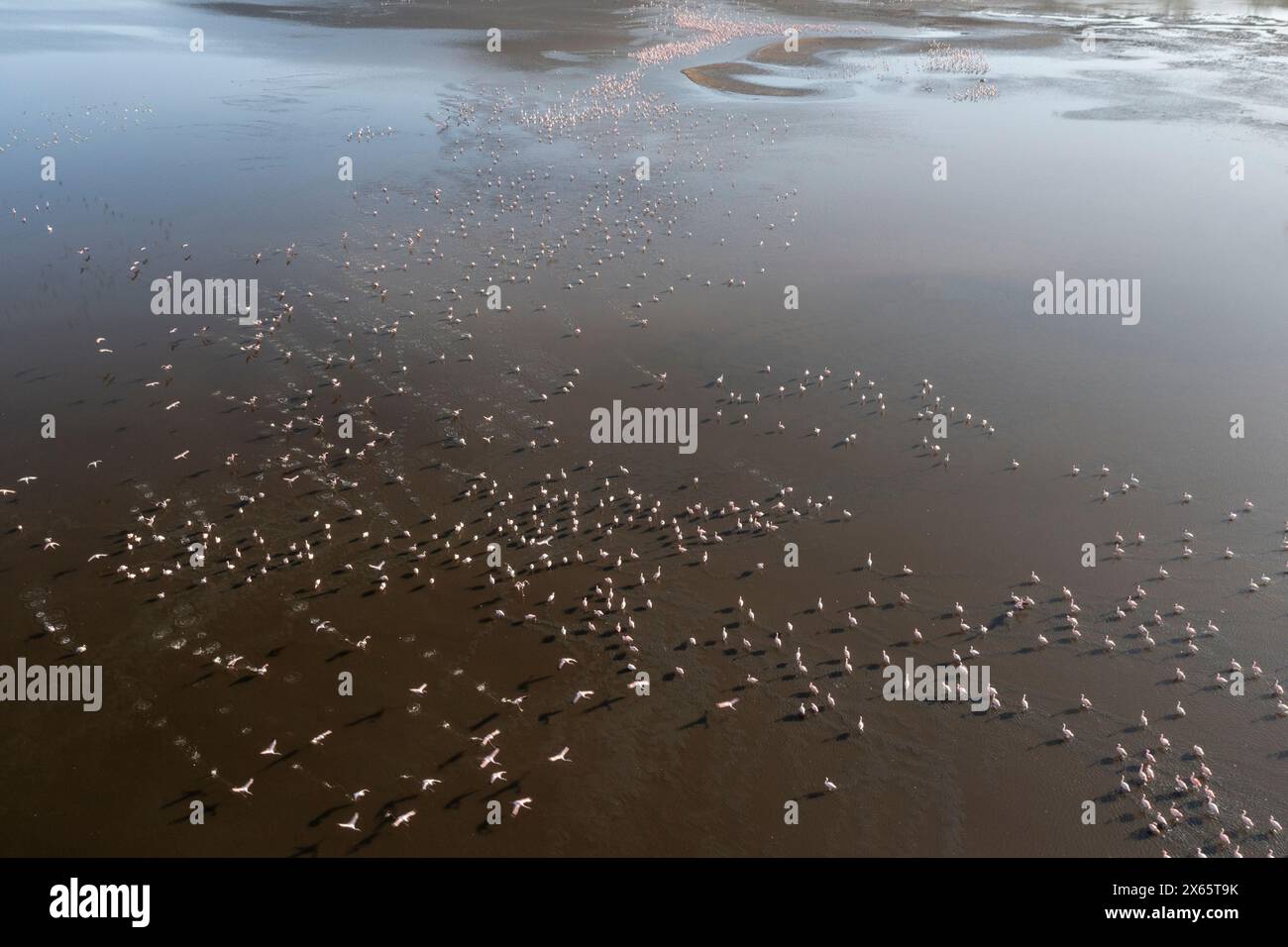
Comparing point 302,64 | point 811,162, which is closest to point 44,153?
point 302,64

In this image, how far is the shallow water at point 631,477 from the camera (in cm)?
1386

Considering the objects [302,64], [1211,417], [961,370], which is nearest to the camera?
[1211,417]

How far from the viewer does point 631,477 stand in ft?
66.3

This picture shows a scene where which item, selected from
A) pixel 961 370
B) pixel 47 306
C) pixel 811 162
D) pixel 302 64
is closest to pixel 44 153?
pixel 47 306

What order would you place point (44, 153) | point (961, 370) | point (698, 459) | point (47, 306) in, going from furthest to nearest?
point (44, 153) → point (47, 306) → point (961, 370) → point (698, 459)

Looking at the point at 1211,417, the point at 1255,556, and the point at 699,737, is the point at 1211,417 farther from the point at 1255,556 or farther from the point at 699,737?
the point at 699,737

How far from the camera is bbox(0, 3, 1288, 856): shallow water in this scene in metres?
13.9

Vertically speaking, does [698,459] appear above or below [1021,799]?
above

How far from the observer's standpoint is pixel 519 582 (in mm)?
17312

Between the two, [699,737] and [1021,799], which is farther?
[699,737]

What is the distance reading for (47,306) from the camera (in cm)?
2612

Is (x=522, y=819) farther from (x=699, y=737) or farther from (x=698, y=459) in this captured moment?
(x=698, y=459)
